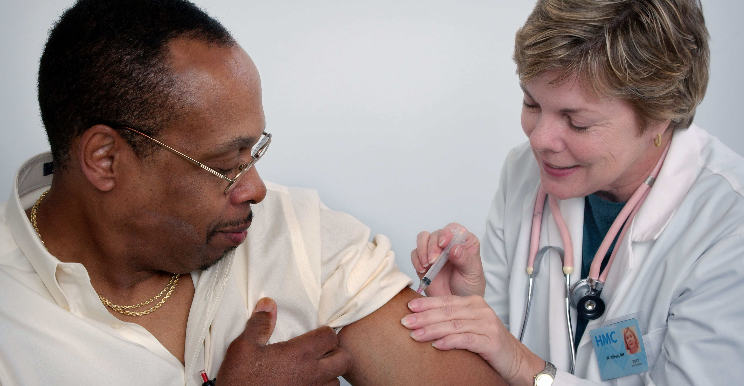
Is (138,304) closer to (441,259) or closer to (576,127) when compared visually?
(441,259)

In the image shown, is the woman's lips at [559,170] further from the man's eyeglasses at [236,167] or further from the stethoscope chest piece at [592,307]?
the man's eyeglasses at [236,167]

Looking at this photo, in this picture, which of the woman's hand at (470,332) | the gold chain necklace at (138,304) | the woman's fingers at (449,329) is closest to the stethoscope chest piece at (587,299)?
the woman's hand at (470,332)

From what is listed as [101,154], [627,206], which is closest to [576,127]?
[627,206]

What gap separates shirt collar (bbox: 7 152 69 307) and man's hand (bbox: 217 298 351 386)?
1.20 ft

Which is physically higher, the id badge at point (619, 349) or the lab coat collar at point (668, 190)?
the lab coat collar at point (668, 190)

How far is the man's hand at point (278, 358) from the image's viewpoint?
52.7 inches

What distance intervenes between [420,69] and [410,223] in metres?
0.56

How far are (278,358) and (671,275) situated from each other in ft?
3.07

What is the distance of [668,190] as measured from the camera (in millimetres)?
1669

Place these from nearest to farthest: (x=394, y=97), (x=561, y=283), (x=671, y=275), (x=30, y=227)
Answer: (x=30, y=227), (x=671, y=275), (x=561, y=283), (x=394, y=97)

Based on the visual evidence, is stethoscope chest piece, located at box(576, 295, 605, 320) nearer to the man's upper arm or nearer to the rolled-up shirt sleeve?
the man's upper arm

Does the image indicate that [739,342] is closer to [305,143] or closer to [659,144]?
[659,144]

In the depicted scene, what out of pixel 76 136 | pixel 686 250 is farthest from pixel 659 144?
pixel 76 136

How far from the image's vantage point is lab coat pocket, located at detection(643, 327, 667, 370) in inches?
63.9
